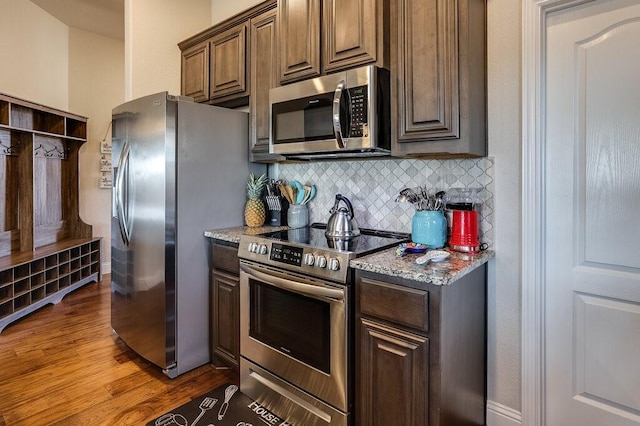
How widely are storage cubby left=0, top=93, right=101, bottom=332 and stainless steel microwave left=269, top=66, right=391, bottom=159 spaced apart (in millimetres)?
2879

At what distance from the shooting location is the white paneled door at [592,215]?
1.51 meters

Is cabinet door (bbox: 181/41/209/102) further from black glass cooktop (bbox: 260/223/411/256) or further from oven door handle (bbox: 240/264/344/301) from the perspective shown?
oven door handle (bbox: 240/264/344/301)

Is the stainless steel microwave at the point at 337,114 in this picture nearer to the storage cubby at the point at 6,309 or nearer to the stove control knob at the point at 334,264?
the stove control knob at the point at 334,264

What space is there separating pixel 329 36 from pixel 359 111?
0.55 m

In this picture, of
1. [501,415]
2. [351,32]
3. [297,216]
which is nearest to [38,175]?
[297,216]

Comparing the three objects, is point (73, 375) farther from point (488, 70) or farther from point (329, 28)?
point (488, 70)

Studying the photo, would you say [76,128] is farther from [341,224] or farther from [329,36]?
[341,224]

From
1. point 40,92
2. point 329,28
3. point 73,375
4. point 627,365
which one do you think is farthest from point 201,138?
point 40,92

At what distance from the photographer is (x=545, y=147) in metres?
1.70

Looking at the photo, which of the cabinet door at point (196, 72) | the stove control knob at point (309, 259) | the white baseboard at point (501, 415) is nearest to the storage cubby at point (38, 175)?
the cabinet door at point (196, 72)

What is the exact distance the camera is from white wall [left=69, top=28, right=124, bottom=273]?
4.63m

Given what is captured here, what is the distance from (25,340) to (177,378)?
5.02ft

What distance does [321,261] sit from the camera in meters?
1.71

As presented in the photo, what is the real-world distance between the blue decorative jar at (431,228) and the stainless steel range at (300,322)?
0.17m
